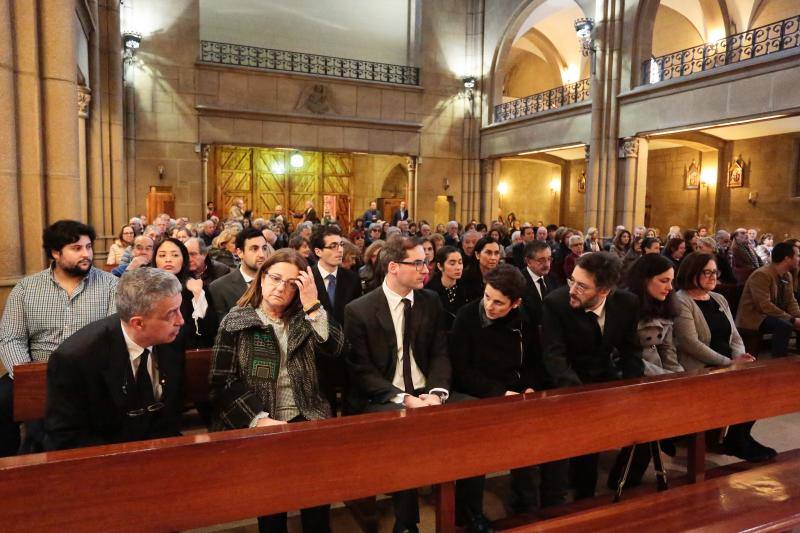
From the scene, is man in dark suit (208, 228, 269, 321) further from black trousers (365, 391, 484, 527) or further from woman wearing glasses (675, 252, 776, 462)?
woman wearing glasses (675, 252, 776, 462)

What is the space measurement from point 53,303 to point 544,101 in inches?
591

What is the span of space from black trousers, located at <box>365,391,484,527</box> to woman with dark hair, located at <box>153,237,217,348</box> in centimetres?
147

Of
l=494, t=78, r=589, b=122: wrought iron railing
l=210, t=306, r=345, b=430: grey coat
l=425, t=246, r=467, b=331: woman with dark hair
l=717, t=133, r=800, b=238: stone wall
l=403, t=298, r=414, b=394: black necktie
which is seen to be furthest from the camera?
l=494, t=78, r=589, b=122: wrought iron railing

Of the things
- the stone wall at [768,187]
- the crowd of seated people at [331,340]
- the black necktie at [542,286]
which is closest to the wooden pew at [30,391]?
the crowd of seated people at [331,340]

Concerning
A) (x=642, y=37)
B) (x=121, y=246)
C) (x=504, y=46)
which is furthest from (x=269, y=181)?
(x=642, y=37)

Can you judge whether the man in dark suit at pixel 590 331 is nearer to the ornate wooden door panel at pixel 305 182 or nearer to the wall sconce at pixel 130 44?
the wall sconce at pixel 130 44

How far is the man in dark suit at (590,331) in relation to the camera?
3246 millimetres

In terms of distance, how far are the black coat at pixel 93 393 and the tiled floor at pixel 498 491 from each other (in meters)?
0.99

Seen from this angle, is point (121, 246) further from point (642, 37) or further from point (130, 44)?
point (642, 37)

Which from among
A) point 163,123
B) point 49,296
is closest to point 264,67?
point 163,123

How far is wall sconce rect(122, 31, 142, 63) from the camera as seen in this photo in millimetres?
13547

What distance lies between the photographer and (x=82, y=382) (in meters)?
2.24

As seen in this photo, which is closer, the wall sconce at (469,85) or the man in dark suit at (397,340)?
the man in dark suit at (397,340)

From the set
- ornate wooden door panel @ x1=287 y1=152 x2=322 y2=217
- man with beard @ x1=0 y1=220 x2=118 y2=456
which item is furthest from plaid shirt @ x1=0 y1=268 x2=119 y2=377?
ornate wooden door panel @ x1=287 y1=152 x2=322 y2=217
